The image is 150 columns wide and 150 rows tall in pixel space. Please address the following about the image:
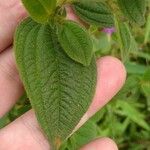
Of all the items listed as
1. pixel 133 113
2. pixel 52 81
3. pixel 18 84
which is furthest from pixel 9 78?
pixel 133 113

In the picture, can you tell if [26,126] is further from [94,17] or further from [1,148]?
[94,17]

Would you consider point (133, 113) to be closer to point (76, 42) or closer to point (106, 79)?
point (106, 79)

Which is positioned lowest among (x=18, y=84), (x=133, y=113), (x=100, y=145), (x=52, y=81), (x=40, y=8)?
(x=133, y=113)

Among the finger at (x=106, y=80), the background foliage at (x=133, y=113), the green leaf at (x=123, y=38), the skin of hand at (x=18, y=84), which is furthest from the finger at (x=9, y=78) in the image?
the background foliage at (x=133, y=113)

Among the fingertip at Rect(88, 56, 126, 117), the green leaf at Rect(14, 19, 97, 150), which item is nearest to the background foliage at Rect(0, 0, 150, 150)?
the fingertip at Rect(88, 56, 126, 117)

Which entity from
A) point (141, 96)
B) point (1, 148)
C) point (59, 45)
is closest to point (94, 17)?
point (59, 45)

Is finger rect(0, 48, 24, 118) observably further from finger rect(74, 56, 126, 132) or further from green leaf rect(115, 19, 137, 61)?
green leaf rect(115, 19, 137, 61)
